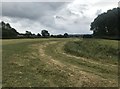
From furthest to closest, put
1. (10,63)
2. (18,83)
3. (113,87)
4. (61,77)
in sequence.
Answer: (10,63)
(61,77)
(113,87)
(18,83)

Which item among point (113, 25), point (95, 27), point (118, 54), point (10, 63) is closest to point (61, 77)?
point (10, 63)

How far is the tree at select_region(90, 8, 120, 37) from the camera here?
260ft

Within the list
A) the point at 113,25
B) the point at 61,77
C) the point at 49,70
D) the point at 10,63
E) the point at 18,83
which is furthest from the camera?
the point at 113,25

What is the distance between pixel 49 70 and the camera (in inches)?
660

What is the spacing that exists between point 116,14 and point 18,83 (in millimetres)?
70645

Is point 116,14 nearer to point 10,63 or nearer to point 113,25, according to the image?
point 113,25

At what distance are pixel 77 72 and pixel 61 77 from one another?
5.97ft

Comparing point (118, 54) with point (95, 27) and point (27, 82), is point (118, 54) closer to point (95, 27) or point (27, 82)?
point (27, 82)

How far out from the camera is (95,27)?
292ft

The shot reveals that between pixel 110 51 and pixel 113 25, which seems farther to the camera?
pixel 113 25

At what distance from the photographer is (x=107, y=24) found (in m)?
82.4

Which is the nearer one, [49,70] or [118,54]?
[49,70]

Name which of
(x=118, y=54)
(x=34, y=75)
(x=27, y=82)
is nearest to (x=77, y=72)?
(x=34, y=75)

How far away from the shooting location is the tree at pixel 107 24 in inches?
3115
